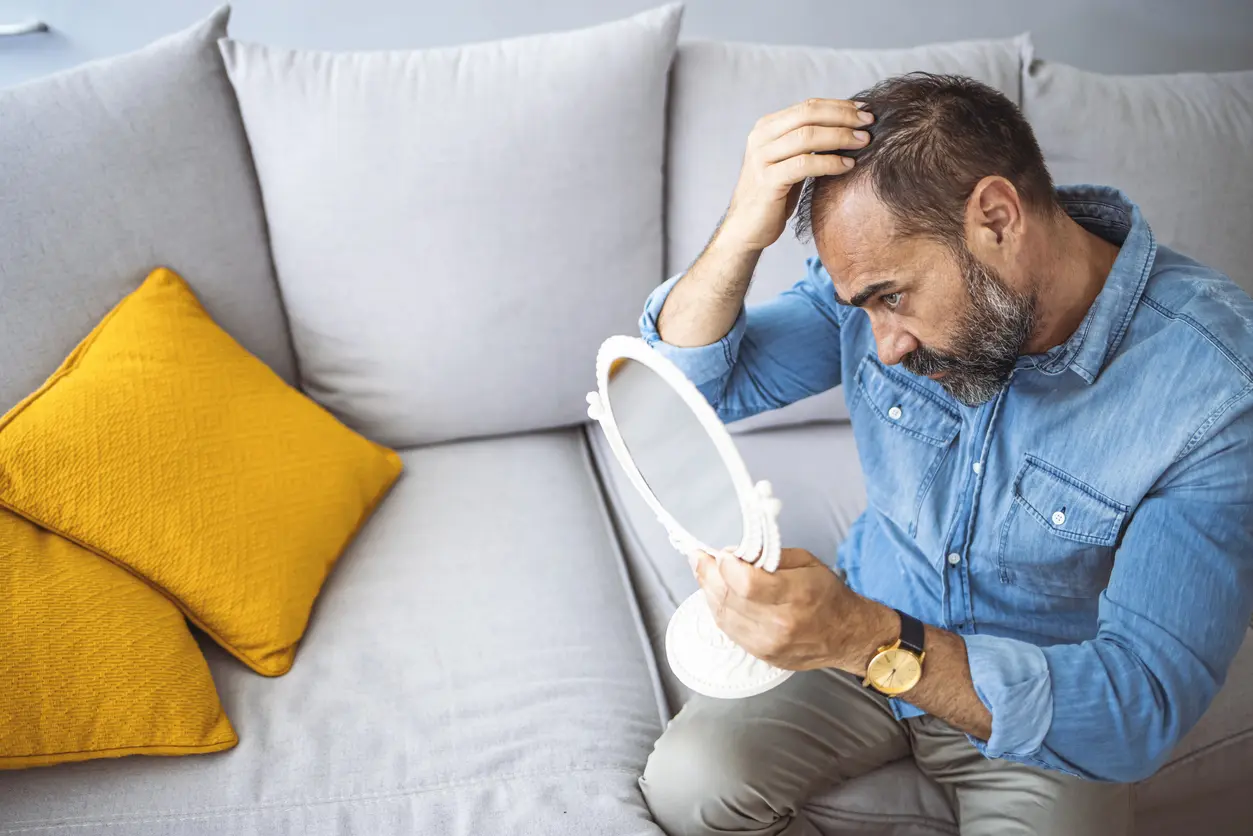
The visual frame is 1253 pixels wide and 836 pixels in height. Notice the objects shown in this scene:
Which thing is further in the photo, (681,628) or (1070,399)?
(681,628)

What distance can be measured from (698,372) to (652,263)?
1.68 feet

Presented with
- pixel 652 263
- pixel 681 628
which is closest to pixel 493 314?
pixel 652 263

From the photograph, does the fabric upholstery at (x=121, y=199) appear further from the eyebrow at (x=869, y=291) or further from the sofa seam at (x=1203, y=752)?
the sofa seam at (x=1203, y=752)

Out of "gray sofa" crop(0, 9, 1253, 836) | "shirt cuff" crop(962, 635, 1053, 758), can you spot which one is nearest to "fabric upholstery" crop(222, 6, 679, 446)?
"gray sofa" crop(0, 9, 1253, 836)

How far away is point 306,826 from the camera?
1.04 m

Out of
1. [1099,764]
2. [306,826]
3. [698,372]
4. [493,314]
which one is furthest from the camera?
[493,314]

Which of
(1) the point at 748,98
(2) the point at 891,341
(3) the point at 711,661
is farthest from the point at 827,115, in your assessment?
(1) the point at 748,98

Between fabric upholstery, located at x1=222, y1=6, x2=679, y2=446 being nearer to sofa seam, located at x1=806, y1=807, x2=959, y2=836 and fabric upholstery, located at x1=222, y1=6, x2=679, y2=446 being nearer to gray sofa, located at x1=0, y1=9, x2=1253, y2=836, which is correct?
gray sofa, located at x1=0, y1=9, x2=1253, y2=836

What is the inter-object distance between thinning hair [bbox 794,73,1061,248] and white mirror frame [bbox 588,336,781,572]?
278mm

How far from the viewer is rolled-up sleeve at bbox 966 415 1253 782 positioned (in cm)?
87

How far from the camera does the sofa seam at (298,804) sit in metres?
1.02

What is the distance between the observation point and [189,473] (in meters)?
1.24

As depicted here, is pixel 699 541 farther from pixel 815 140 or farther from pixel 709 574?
pixel 815 140

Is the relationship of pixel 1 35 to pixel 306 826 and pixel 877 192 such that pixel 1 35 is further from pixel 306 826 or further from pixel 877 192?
pixel 877 192
